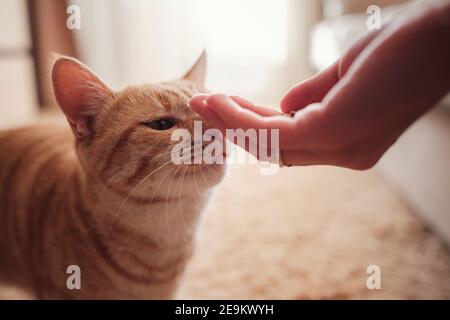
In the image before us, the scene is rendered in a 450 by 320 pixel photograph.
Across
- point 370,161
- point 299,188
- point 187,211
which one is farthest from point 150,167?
point 299,188

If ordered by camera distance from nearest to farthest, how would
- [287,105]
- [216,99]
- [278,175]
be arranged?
[216,99] < [287,105] < [278,175]

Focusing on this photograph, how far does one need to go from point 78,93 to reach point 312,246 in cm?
88

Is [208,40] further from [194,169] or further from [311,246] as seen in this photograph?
[194,169]

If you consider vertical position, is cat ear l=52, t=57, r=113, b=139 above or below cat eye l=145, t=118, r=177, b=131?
above

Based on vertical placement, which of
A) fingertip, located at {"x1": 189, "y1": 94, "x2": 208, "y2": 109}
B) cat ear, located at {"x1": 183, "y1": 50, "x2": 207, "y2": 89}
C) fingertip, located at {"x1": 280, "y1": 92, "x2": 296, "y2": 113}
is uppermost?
cat ear, located at {"x1": 183, "y1": 50, "x2": 207, "y2": 89}

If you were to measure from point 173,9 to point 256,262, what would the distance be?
2.01 m

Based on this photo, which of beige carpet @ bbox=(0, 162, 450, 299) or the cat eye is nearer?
the cat eye

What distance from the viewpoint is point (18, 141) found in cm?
108

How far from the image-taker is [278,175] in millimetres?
2008

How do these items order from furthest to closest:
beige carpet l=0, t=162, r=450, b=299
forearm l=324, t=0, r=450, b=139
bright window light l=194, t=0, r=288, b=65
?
bright window light l=194, t=0, r=288, b=65, beige carpet l=0, t=162, r=450, b=299, forearm l=324, t=0, r=450, b=139

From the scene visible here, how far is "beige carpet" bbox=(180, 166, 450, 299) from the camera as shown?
1089 millimetres

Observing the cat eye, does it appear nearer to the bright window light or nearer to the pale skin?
the pale skin

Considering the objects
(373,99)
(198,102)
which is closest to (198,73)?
(198,102)

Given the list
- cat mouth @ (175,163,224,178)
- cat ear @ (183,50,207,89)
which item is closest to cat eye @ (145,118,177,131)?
cat mouth @ (175,163,224,178)
